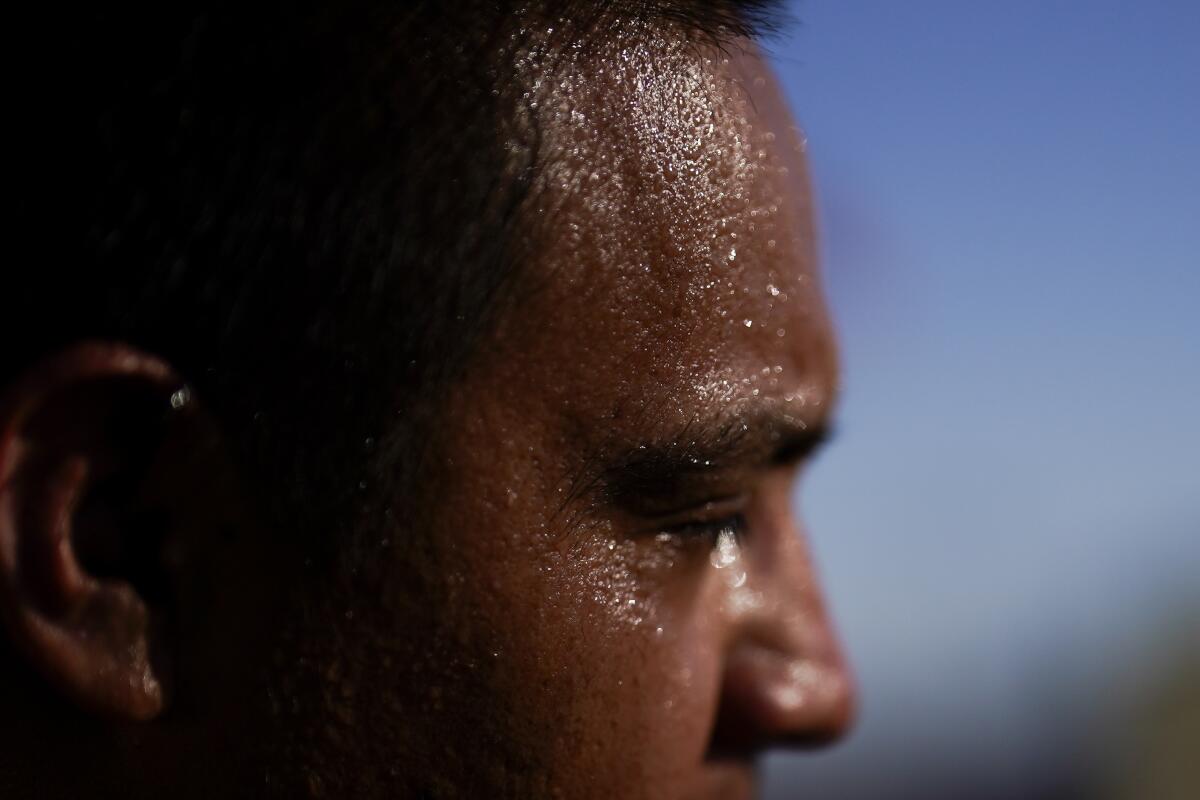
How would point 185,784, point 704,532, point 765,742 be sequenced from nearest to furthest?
1. point 185,784
2. point 704,532
3. point 765,742

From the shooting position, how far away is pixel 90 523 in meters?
1.26

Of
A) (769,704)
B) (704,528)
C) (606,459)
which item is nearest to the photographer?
(606,459)

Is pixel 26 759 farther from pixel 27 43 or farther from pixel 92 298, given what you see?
pixel 27 43

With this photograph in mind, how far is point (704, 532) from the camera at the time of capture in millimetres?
1512

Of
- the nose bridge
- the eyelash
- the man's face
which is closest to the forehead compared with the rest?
the man's face

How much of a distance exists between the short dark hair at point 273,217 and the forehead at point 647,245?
0.06 metres

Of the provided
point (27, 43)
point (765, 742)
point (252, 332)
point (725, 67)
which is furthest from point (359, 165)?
point (765, 742)

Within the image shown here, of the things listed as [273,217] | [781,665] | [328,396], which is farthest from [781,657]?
[273,217]

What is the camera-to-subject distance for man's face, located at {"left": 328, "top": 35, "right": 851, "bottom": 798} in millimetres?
1313

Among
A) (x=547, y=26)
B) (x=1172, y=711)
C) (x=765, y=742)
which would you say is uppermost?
(x=547, y=26)

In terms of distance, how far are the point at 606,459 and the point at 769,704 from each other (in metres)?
0.47

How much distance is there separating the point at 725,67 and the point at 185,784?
949mm

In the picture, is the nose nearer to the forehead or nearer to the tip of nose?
the tip of nose

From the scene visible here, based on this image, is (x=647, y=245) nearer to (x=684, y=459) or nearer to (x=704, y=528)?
(x=684, y=459)
